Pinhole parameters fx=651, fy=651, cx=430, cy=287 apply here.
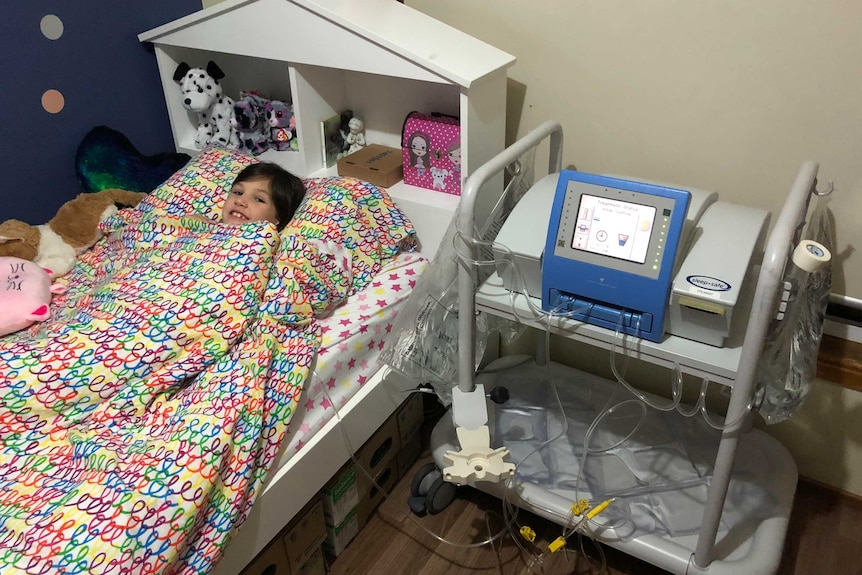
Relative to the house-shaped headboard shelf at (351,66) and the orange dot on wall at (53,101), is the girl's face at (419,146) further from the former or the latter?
the orange dot on wall at (53,101)

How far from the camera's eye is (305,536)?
4.58ft

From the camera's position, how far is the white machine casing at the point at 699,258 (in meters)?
1.07

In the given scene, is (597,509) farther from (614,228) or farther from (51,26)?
(51,26)

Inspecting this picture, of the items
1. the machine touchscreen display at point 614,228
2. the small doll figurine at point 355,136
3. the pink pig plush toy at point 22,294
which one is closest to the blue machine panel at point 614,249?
the machine touchscreen display at point 614,228

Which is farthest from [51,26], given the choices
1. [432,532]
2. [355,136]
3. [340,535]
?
[432,532]

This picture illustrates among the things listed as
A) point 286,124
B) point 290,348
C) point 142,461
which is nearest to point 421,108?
point 286,124

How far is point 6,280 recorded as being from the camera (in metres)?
1.49

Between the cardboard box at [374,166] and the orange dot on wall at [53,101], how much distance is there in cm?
77

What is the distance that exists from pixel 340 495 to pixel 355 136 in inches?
39.9

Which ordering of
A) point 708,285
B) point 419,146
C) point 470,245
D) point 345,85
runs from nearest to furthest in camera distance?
point 708,285 → point 470,245 → point 419,146 → point 345,85

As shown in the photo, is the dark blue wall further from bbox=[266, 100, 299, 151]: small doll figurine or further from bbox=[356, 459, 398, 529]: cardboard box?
bbox=[356, 459, 398, 529]: cardboard box

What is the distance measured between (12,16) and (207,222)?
69 cm

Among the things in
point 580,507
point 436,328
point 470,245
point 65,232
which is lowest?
point 580,507

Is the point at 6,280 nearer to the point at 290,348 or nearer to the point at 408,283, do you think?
the point at 290,348
